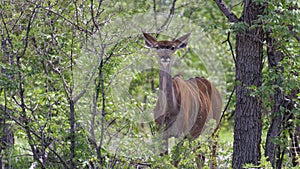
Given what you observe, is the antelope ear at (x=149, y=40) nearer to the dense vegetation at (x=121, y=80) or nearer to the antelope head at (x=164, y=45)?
the antelope head at (x=164, y=45)

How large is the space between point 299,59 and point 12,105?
2.50 meters

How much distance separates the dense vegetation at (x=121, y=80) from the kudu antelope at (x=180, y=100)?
0.10 meters

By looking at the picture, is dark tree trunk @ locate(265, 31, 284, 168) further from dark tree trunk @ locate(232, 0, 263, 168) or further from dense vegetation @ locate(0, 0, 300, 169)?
dark tree trunk @ locate(232, 0, 263, 168)

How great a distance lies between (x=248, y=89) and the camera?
5016 millimetres

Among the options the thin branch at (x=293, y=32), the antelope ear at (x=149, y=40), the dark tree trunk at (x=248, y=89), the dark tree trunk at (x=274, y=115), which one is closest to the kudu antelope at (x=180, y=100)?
the antelope ear at (x=149, y=40)

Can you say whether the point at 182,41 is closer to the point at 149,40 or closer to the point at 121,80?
the point at 149,40

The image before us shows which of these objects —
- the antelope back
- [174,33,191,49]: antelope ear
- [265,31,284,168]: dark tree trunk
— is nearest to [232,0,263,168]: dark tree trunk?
[265,31,284,168]: dark tree trunk

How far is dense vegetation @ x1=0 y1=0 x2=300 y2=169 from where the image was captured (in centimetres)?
503

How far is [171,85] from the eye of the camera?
5621mm

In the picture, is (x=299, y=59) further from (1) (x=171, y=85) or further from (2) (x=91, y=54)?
(2) (x=91, y=54)

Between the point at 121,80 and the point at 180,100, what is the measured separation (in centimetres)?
69

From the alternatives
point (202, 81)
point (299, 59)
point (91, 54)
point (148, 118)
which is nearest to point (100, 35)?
point (91, 54)

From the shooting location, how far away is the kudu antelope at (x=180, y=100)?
517 cm

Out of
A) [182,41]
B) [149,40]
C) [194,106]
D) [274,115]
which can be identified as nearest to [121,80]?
[149,40]
